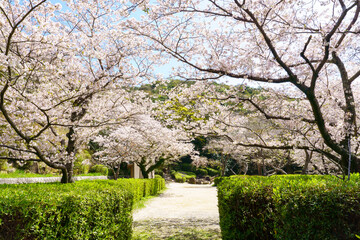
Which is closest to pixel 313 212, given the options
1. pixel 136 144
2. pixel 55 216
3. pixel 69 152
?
pixel 55 216

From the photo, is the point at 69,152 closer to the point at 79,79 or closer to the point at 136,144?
the point at 79,79

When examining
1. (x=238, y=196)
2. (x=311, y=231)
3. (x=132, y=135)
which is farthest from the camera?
(x=132, y=135)

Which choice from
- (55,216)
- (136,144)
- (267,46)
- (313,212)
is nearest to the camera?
(313,212)

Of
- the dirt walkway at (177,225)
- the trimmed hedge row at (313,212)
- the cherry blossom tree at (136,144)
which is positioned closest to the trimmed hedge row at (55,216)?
the trimmed hedge row at (313,212)

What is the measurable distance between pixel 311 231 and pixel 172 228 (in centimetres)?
518

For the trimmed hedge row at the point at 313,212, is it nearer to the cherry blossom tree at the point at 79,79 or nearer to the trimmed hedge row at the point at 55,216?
the trimmed hedge row at the point at 55,216

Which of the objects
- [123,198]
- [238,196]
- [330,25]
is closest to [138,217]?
[123,198]

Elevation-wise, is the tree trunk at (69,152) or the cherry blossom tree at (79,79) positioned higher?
the cherry blossom tree at (79,79)

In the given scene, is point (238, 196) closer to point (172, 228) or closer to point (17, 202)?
point (17, 202)

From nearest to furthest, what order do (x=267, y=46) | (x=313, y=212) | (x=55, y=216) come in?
(x=313, y=212) < (x=55, y=216) < (x=267, y=46)

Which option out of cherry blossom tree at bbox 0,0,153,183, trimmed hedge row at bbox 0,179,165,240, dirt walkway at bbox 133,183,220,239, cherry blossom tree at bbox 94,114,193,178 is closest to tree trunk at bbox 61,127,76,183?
cherry blossom tree at bbox 0,0,153,183

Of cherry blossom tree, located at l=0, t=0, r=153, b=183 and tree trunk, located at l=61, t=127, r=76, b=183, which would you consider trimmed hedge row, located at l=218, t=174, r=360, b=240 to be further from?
tree trunk, located at l=61, t=127, r=76, b=183

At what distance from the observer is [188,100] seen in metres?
7.54

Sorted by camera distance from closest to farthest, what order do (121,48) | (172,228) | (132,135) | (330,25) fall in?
(330,25) < (121,48) < (172,228) < (132,135)
